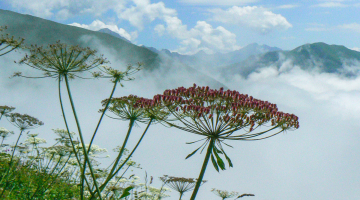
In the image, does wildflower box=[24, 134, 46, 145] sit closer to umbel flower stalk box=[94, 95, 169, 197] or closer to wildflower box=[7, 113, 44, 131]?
wildflower box=[7, 113, 44, 131]

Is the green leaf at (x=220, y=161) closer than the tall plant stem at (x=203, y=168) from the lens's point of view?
No

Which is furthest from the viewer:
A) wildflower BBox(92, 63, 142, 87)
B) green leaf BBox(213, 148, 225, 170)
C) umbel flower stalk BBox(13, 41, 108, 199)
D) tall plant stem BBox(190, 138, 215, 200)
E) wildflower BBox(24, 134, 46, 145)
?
wildflower BBox(24, 134, 46, 145)

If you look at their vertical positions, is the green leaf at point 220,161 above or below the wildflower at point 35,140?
below

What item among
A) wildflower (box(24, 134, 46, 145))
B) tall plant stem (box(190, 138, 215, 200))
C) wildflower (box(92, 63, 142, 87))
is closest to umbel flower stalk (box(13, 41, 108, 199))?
wildflower (box(92, 63, 142, 87))

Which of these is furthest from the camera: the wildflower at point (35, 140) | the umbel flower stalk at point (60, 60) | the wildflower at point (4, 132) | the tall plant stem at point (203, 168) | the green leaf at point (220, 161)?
the wildflower at point (4, 132)

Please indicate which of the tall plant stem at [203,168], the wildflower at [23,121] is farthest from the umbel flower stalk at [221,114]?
the wildflower at [23,121]

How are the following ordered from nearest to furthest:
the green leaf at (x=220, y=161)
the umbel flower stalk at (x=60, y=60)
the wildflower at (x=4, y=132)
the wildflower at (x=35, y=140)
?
the green leaf at (x=220, y=161) → the umbel flower stalk at (x=60, y=60) → the wildflower at (x=35, y=140) → the wildflower at (x=4, y=132)

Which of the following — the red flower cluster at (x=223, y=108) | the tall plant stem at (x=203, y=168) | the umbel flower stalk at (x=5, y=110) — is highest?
the umbel flower stalk at (x=5, y=110)

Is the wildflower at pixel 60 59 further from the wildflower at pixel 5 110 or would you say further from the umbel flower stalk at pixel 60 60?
the wildflower at pixel 5 110

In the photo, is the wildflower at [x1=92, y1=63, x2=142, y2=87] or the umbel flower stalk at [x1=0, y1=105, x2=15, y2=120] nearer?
the wildflower at [x1=92, y1=63, x2=142, y2=87]

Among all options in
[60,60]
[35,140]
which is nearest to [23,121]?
[35,140]

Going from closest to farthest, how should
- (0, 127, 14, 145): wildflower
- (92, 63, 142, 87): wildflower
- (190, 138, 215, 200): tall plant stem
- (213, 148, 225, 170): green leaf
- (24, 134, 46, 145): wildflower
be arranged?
(190, 138, 215, 200): tall plant stem → (213, 148, 225, 170): green leaf → (92, 63, 142, 87): wildflower → (24, 134, 46, 145): wildflower → (0, 127, 14, 145): wildflower

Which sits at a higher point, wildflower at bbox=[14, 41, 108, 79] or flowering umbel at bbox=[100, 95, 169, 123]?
wildflower at bbox=[14, 41, 108, 79]

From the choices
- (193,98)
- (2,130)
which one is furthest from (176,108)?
(2,130)
